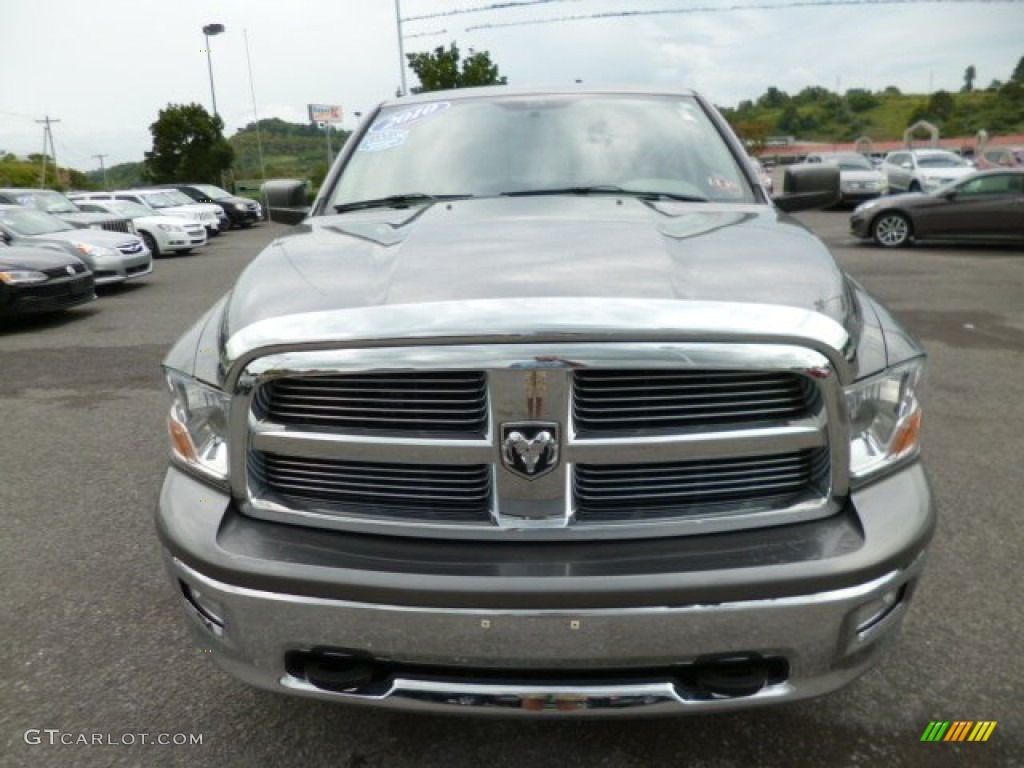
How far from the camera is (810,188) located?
3.67 metres

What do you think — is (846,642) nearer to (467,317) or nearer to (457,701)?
(457,701)

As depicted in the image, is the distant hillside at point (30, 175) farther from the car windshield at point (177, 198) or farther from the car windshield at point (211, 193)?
the car windshield at point (177, 198)

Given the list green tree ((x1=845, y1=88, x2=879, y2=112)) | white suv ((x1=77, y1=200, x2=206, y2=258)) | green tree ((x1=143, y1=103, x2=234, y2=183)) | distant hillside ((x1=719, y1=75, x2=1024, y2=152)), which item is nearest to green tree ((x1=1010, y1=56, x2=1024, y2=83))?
distant hillside ((x1=719, y1=75, x2=1024, y2=152))

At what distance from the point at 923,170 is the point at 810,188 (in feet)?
75.9

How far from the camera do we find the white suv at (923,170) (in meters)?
23.0

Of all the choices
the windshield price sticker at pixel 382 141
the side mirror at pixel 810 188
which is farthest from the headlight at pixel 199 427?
Result: the side mirror at pixel 810 188

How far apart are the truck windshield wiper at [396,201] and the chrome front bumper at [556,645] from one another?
1620mm

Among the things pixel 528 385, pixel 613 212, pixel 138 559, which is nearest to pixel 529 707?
pixel 528 385

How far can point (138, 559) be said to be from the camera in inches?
133

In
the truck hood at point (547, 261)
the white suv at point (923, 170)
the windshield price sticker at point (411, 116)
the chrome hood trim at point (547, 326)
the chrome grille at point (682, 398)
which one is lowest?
the white suv at point (923, 170)

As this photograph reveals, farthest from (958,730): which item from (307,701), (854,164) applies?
(854,164)

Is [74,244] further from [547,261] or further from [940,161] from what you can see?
[940,161]

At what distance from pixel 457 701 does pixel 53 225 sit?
12736 millimetres

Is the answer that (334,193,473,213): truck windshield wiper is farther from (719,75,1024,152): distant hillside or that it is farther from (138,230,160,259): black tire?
(719,75,1024,152): distant hillside
